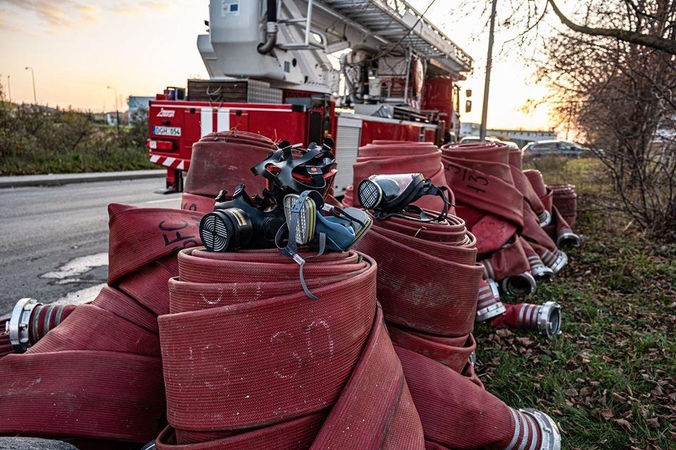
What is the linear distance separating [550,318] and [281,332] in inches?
110

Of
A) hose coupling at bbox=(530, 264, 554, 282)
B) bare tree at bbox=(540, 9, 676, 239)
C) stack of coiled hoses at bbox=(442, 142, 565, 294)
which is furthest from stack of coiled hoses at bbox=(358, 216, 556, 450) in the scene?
bare tree at bbox=(540, 9, 676, 239)

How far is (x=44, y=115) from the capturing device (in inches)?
628

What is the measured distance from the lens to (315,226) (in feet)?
5.68

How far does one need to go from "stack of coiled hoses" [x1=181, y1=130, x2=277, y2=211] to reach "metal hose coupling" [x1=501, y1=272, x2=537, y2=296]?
250 cm

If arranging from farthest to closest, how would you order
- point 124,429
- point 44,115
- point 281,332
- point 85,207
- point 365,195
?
point 44,115 < point 85,207 < point 365,195 < point 124,429 < point 281,332

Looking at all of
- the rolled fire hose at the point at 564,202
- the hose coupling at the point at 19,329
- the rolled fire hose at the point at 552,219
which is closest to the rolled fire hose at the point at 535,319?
the rolled fire hose at the point at 552,219

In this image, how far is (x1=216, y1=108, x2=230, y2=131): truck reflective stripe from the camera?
22.4ft

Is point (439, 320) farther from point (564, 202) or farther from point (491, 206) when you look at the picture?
point (564, 202)

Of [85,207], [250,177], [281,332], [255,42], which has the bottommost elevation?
[85,207]

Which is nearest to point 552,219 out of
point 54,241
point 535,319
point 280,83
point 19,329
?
point 535,319

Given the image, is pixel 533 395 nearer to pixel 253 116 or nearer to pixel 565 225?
pixel 565 225

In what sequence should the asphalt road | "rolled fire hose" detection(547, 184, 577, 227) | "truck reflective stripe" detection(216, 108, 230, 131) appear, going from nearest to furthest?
the asphalt road
"truck reflective stripe" detection(216, 108, 230, 131)
"rolled fire hose" detection(547, 184, 577, 227)

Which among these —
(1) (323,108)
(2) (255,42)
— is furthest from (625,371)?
(2) (255,42)

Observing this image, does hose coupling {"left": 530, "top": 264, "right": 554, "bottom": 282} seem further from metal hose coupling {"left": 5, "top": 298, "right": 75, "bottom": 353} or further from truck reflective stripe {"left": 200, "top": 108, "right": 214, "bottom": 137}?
truck reflective stripe {"left": 200, "top": 108, "right": 214, "bottom": 137}
